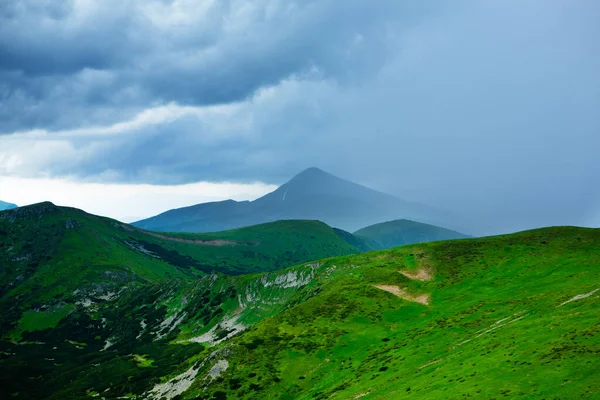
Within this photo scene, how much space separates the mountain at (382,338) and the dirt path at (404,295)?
562mm

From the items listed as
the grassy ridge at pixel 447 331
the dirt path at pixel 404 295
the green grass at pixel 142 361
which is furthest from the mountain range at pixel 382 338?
the green grass at pixel 142 361

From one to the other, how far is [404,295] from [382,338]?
27.4 m

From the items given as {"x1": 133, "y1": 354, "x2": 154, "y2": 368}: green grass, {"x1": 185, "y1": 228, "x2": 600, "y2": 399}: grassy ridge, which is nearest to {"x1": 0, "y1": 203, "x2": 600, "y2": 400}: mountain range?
{"x1": 185, "y1": 228, "x2": 600, "y2": 399}: grassy ridge

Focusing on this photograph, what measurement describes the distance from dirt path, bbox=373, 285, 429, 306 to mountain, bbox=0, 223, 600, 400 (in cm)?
56

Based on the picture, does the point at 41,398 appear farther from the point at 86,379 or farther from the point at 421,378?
the point at 421,378

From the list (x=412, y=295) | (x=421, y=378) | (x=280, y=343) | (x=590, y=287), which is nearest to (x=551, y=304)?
(x=590, y=287)

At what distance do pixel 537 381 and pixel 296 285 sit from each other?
128 m

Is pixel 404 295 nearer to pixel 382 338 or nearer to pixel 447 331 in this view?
pixel 382 338

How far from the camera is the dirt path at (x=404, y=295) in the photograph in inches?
4539

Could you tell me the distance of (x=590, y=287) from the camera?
76688 mm

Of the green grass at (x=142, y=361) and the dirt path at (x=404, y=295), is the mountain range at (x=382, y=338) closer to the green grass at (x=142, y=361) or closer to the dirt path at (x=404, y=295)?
the dirt path at (x=404, y=295)

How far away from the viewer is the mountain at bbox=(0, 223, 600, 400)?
53.6m

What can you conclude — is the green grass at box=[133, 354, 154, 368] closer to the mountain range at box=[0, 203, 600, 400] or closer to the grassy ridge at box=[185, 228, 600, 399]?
the mountain range at box=[0, 203, 600, 400]

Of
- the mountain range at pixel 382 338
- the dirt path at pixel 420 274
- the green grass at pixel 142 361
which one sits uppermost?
the dirt path at pixel 420 274
